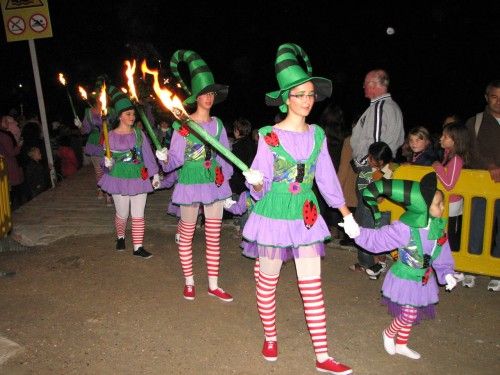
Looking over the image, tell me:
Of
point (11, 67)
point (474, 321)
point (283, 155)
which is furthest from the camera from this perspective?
point (11, 67)

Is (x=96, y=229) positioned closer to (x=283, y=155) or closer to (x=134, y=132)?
(x=134, y=132)

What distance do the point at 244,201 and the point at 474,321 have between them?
2503 mm

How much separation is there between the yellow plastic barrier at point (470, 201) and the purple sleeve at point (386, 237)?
1.79m

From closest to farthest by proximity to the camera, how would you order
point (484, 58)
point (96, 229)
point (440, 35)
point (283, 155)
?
point (283, 155) → point (96, 229) → point (484, 58) → point (440, 35)

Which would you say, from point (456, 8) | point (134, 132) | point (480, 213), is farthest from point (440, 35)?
point (134, 132)

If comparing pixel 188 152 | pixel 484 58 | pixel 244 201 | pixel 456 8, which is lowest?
pixel 244 201

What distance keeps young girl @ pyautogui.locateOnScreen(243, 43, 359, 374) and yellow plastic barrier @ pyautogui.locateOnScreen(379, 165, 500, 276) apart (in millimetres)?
2084

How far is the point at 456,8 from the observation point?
13.2 meters

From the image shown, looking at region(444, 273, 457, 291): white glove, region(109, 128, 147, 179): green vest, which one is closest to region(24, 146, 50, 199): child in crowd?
region(109, 128, 147, 179): green vest

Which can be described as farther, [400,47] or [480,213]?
[400,47]

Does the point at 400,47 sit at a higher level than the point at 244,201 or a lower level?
higher

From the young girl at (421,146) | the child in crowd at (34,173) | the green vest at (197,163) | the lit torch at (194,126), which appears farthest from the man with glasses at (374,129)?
the child in crowd at (34,173)

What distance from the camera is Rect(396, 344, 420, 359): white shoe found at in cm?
400

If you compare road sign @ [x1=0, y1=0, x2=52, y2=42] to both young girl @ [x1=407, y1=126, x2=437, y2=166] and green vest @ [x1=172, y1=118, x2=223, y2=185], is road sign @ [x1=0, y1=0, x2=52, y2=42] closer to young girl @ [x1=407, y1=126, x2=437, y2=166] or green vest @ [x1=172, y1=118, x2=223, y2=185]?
green vest @ [x1=172, y1=118, x2=223, y2=185]
